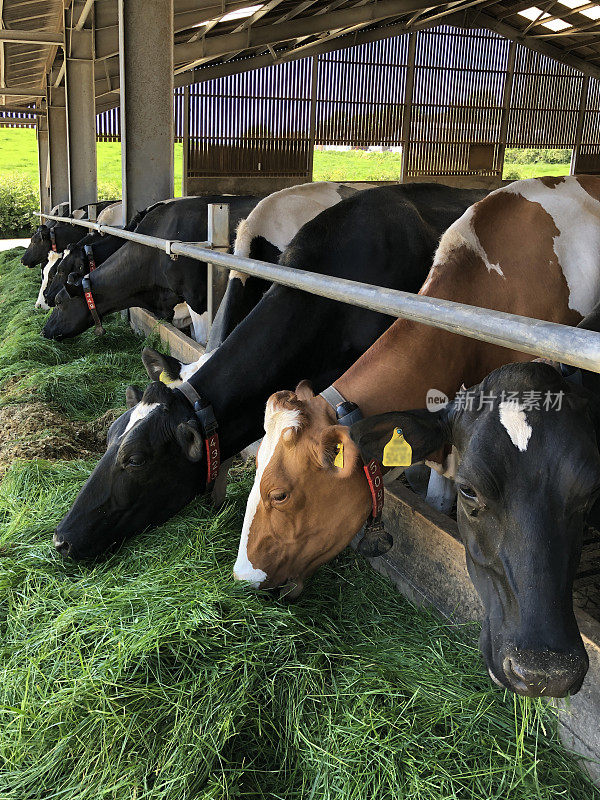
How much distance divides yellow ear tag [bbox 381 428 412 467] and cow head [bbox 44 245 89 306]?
6.91 meters

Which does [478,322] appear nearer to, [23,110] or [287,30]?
[287,30]

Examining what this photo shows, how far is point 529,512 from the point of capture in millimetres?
1951

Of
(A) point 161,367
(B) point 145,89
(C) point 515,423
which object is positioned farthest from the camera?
(B) point 145,89

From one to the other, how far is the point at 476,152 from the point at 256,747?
20.2 m

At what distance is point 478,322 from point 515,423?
0.54 metres

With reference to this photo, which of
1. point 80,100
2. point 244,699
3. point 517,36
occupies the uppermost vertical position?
point 517,36

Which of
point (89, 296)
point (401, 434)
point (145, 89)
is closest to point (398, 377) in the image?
point (401, 434)

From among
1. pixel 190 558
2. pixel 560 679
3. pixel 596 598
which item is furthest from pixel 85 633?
pixel 596 598

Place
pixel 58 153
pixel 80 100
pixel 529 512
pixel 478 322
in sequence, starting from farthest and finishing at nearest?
pixel 58 153 < pixel 80 100 < pixel 529 512 < pixel 478 322

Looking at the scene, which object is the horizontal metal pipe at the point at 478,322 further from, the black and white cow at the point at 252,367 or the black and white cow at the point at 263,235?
the black and white cow at the point at 263,235

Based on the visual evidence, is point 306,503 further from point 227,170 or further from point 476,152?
point 476,152

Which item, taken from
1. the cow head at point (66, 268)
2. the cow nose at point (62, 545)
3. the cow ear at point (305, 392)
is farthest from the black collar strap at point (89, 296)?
the cow ear at point (305, 392)

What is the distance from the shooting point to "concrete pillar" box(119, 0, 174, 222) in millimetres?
6668

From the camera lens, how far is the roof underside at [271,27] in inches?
479
